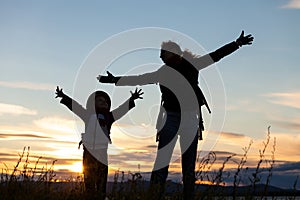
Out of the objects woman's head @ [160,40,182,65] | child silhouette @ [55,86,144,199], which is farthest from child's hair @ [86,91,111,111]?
woman's head @ [160,40,182,65]

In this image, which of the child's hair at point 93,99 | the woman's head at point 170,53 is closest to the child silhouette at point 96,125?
the child's hair at point 93,99

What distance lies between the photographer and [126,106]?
957cm

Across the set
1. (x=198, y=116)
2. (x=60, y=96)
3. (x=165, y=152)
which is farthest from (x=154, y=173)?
(x=60, y=96)

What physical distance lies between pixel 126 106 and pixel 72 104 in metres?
0.95

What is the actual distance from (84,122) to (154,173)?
77.8 inches

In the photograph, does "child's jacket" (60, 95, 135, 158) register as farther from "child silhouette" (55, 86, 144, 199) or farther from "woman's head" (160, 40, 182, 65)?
"woman's head" (160, 40, 182, 65)

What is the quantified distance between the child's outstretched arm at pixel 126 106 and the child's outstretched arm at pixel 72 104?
21.1 inches

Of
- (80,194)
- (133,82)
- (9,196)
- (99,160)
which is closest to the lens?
(9,196)

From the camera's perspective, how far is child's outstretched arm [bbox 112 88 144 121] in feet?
31.4

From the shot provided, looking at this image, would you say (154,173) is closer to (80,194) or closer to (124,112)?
(80,194)

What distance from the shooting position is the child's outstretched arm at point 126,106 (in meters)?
9.56

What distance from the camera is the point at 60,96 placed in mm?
9719

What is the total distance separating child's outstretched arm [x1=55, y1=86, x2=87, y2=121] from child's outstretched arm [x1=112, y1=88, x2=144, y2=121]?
536mm

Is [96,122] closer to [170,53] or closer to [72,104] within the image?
[72,104]
